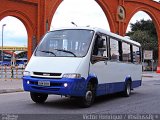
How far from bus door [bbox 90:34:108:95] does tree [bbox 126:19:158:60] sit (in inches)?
2013

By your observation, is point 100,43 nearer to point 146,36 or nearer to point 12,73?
point 12,73

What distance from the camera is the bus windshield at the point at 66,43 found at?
11336 millimetres

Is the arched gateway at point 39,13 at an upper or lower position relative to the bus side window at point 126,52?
upper

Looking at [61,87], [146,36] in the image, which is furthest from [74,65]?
[146,36]

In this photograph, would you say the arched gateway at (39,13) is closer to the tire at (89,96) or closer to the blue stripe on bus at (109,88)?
the blue stripe on bus at (109,88)

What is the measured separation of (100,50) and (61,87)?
233 centimetres

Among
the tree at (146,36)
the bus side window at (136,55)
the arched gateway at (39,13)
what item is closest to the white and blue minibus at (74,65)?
the bus side window at (136,55)

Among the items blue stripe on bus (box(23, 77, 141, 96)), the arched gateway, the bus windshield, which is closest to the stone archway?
the arched gateway

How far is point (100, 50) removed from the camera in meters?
12.1

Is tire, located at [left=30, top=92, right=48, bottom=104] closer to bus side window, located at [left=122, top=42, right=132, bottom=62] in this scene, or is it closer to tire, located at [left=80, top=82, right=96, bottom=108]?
tire, located at [left=80, top=82, right=96, bottom=108]

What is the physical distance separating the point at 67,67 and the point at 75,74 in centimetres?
33

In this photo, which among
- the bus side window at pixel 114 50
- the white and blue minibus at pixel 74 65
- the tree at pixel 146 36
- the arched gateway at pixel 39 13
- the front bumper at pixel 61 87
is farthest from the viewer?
the tree at pixel 146 36

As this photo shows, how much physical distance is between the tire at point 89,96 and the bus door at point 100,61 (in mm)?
412

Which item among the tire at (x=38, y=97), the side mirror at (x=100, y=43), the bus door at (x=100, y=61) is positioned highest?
the side mirror at (x=100, y=43)
